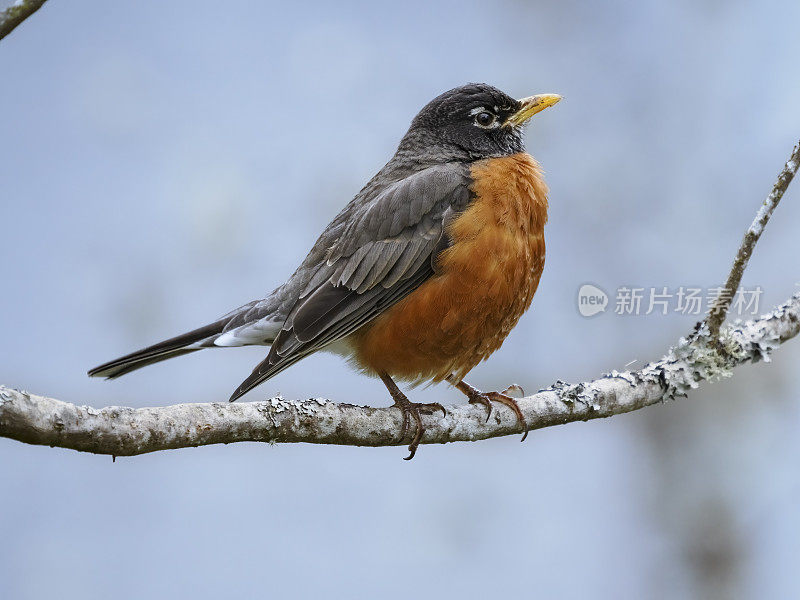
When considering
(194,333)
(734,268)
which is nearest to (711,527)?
(734,268)

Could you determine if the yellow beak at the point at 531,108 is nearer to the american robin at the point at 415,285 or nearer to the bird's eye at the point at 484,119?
the bird's eye at the point at 484,119

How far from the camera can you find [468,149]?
469 cm

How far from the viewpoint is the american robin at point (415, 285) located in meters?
4.02

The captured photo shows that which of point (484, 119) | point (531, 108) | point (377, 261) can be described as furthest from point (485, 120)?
point (377, 261)

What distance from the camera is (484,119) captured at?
4727 mm

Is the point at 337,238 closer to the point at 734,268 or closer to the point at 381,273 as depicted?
the point at 381,273

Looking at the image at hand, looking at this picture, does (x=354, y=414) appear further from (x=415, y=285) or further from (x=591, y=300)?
(x=591, y=300)

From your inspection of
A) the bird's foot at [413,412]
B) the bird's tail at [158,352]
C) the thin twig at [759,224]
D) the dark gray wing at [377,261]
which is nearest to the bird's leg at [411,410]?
the bird's foot at [413,412]

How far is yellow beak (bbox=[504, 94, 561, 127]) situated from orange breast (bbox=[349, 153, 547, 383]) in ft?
1.91

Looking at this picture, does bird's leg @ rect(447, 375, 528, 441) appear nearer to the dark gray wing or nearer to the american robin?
the american robin

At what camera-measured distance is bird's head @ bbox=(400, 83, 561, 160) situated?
4.70 metres

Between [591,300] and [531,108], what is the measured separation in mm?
1153

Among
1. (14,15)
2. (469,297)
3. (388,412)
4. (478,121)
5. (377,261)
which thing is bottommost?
(388,412)

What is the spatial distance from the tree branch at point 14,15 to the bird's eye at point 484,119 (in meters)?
2.81
